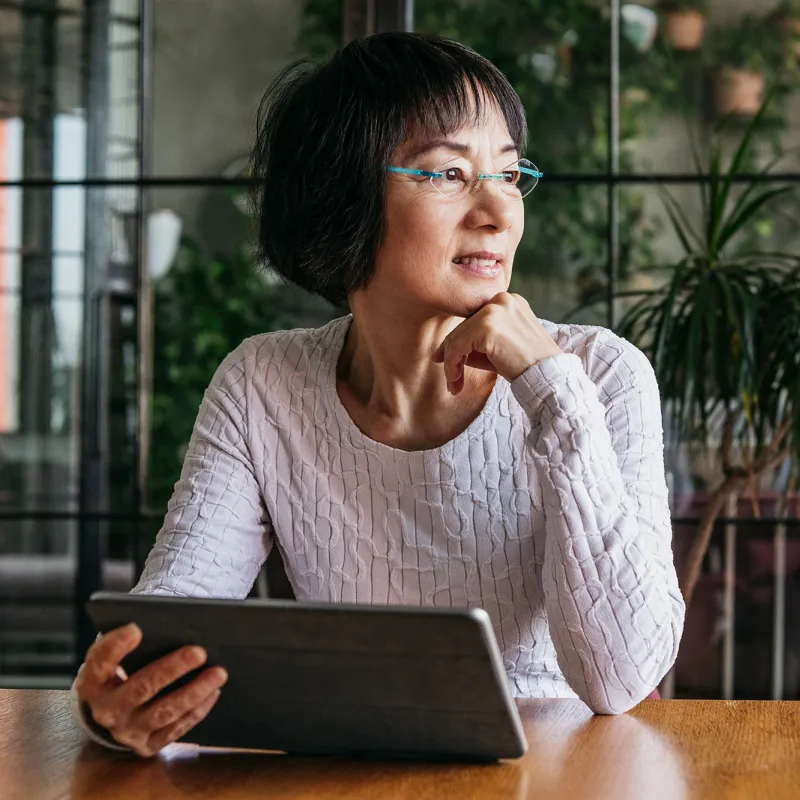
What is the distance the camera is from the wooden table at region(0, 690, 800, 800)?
3.19 feet

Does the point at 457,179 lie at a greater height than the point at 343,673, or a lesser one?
greater

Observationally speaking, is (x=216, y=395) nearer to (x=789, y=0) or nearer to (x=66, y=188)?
(x=66, y=188)

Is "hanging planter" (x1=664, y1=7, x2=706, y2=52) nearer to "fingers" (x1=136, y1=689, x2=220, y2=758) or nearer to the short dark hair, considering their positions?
the short dark hair

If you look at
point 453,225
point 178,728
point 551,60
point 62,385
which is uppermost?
point 551,60

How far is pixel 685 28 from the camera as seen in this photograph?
11.6 feet

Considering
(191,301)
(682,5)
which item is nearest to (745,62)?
(682,5)

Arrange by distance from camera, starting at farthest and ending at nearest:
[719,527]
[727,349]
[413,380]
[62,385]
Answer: [62,385], [719,527], [727,349], [413,380]

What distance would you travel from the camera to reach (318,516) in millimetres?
1742

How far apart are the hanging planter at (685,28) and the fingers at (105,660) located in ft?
9.75

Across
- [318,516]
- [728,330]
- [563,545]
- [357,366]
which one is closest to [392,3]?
[728,330]

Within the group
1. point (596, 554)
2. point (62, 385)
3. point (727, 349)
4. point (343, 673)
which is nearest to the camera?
point (343, 673)

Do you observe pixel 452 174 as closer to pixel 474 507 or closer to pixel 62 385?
pixel 474 507

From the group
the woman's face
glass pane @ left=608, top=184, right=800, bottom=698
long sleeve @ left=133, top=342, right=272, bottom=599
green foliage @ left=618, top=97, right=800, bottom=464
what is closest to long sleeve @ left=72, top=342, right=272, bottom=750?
long sleeve @ left=133, top=342, right=272, bottom=599

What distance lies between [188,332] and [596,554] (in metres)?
2.58
